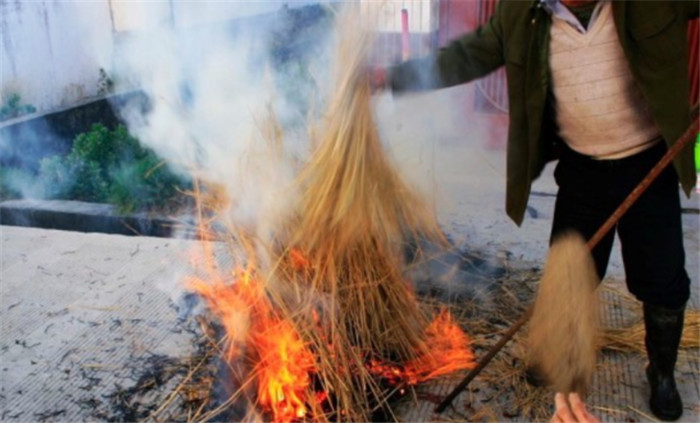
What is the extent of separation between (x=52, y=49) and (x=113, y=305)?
3819 mm

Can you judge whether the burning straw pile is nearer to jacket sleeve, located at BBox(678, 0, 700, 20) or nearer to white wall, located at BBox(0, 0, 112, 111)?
jacket sleeve, located at BBox(678, 0, 700, 20)

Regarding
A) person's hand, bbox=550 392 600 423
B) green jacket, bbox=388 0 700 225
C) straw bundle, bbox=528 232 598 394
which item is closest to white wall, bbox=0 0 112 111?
green jacket, bbox=388 0 700 225

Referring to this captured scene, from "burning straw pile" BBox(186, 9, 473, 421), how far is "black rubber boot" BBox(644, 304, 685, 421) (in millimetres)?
879

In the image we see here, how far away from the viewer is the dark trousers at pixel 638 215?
244 centimetres

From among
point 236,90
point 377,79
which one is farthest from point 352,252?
point 236,90

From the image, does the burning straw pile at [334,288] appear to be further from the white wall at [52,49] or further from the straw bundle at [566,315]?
the white wall at [52,49]

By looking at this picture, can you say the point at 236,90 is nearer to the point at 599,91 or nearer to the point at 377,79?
the point at 377,79

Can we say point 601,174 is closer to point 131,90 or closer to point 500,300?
point 500,300

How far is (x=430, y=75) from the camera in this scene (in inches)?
100.0

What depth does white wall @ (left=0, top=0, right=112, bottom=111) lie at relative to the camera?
611cm

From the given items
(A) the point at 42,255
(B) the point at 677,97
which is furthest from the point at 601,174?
(A) the point at 42,255

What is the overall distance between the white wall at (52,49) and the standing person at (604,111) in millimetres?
4780

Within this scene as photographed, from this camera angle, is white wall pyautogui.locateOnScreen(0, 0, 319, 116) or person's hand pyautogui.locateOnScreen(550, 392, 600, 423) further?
white wall pyautogui.locateOnScreen(0, 0, 319, 116)

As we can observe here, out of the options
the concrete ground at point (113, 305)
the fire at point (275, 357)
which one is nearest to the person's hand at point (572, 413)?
the concrete ground at point (113, 305)
